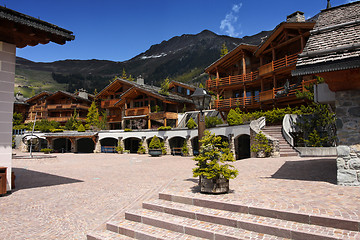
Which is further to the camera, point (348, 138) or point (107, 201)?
point (107, 201)

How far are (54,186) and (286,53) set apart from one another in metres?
22.4

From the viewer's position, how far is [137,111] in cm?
3353

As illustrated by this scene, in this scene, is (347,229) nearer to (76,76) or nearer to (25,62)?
(76,76)

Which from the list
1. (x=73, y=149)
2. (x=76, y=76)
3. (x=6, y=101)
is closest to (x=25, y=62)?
(x=76, y=76)

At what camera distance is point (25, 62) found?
5497 inches

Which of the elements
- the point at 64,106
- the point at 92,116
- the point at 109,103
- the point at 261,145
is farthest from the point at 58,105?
the point at 261,145

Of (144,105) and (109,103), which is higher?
(109,103)

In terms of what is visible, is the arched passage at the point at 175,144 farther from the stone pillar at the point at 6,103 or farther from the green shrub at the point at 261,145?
the stone pillar at the point at 6,103

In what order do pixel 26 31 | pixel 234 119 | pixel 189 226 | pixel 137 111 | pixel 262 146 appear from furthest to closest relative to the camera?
1. pixel 137 111
2. pixel 234 119
3. pixel 262 146
4. pixel 26 31
5. pixel 189 226

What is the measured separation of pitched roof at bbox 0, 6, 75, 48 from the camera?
7.10m

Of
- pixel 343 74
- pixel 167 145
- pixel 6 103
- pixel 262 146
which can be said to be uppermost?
pixel 343 74

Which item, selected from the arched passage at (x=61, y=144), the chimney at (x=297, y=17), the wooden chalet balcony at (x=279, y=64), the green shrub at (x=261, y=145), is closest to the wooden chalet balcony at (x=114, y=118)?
the arched passage at (x=61, y=144)

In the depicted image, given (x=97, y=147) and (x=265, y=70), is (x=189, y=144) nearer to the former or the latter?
(x=265, y=70)

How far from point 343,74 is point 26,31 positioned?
9.53 metres
